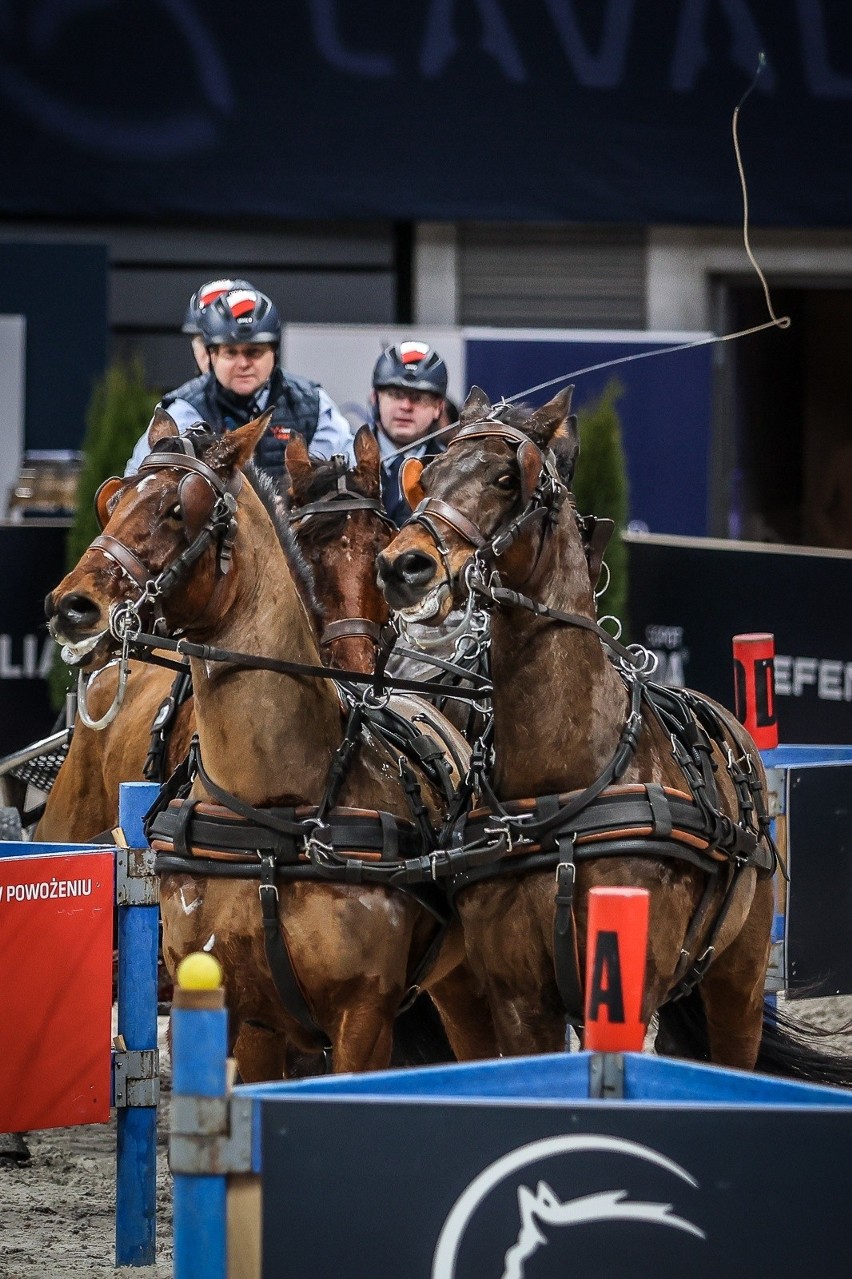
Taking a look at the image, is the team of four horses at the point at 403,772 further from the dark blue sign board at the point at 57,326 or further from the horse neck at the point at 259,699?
the dark blue sign board at the point at 57,326

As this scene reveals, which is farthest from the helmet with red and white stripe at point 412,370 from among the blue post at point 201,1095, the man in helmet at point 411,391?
the blue post at point 201,1095

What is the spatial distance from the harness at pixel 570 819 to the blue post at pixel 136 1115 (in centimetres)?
86

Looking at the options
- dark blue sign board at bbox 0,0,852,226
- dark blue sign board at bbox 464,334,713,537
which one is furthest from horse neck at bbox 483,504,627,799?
dark blue sign board at bbox 0,0,852,226

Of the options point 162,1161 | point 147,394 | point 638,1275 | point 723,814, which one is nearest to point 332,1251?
point 638,1275

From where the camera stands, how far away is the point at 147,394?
31.3ft

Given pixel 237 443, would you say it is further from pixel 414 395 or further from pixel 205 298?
pixel 414 395

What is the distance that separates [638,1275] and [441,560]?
1623mm

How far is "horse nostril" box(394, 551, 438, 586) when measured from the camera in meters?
3.63

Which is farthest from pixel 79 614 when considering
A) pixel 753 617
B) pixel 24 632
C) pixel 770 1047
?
pixel 24 632

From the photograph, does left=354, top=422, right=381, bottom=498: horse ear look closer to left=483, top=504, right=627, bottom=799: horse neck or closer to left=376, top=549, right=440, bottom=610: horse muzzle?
left=483, top=504, right=627, bottom=799: horse neck

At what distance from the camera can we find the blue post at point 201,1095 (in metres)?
2.37

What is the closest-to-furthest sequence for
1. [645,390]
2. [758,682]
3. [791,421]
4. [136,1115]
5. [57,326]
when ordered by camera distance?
[136,1115]
[758,682]
[645,390]
[57,326]
[791,421]

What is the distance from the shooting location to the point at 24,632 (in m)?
8.70

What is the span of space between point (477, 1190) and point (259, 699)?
5.89 feet
